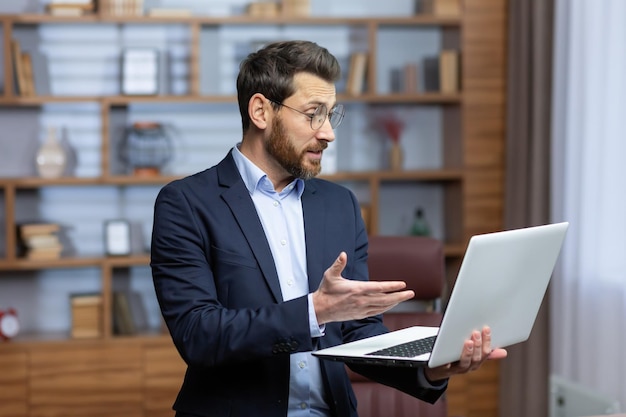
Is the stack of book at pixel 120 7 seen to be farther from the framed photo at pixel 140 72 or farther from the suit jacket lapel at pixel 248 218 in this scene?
the suit jacket lapel at pixel 248 218

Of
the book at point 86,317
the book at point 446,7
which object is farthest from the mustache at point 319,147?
the book at point 446,7

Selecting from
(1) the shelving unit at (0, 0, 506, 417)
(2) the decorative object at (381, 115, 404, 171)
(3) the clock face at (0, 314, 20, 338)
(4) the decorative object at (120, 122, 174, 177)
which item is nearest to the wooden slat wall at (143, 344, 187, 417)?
(1) the shelving unit at (0, 0, 506, 417)

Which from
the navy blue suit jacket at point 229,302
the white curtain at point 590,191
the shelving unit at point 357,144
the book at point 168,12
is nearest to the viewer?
the navy blue suit jacket at point 229,302

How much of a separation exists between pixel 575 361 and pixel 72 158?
2.60m

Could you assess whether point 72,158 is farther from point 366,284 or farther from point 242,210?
point 366,284

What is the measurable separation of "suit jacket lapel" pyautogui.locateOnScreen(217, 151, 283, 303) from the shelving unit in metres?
2.36

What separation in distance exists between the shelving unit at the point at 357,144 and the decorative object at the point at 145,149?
0.09 meters

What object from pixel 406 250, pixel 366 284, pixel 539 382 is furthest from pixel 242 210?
pixel 539 382

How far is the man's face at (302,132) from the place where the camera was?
227cm

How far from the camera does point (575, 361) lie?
4.02 metres

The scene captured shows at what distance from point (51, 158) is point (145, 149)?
0.45 metres

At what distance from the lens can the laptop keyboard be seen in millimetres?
1931

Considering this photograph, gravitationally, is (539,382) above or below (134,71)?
below

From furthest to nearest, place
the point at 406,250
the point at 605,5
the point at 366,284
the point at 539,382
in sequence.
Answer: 1. the point at 539,382
2. the point at 605,5
3. the point at 406,250
4. the point at 366,284
